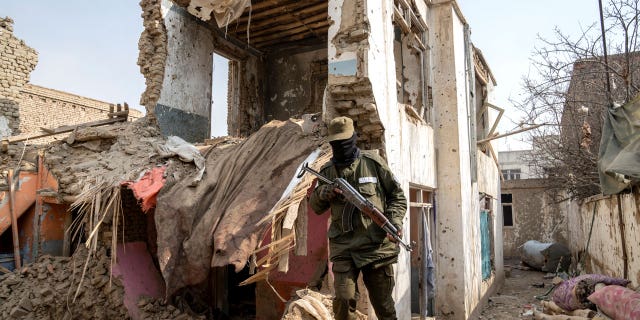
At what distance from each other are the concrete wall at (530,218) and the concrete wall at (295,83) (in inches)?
498

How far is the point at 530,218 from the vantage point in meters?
18.1

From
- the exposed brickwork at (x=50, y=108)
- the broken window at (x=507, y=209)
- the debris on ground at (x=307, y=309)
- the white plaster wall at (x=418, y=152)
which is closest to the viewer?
the debris on ground at (x=307, y=309)

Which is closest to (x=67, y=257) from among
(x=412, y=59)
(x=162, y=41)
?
(x=162, y=41)

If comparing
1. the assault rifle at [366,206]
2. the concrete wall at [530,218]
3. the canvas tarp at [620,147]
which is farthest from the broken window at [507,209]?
the assault rifle at [366,206]

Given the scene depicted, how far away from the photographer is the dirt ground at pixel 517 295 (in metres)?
8.46

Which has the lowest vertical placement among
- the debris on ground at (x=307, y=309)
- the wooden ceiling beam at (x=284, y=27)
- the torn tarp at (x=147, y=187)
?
the debris on ground at (x=307, y=309)

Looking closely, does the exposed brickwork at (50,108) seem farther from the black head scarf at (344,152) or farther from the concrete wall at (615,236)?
the concrete wall at (615,236)

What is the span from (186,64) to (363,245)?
5.07m

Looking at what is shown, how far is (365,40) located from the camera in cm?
493

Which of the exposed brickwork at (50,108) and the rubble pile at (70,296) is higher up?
the exposed brickwork at (50,108)

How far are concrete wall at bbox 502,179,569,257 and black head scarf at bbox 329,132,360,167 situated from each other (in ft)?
54.2

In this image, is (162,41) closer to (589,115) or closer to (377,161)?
(377,161)

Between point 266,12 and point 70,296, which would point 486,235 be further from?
point 70,296

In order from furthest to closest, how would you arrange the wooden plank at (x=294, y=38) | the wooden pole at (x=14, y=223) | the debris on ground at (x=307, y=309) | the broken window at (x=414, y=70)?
the wooden plank at (x=294, y=38) → the broken window at (x=414, y=70) → the wooden pole at (x=14, y=223) → the debris on ground at (x=307, y=309)
